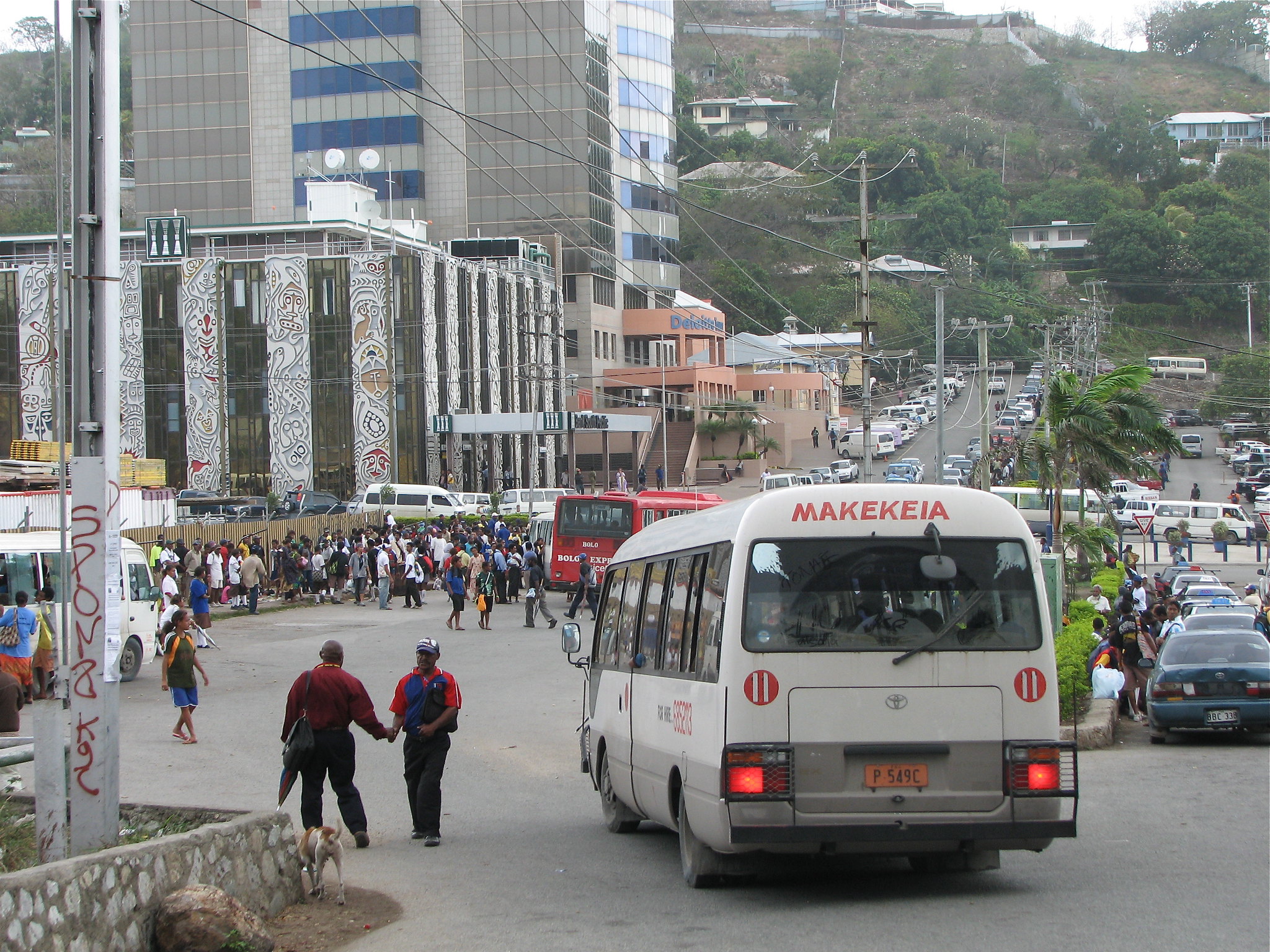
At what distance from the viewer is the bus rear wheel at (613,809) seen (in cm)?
1044

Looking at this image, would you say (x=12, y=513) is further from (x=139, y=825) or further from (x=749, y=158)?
(x=749, y=158)

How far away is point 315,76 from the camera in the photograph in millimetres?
85562

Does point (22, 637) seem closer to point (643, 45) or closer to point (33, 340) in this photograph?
point (33, 340)

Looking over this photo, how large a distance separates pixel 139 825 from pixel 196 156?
87596 millimetres

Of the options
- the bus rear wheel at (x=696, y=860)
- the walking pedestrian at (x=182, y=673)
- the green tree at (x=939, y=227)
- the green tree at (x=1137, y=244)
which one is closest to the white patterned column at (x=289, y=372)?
the walking pedestrian at (x=182, y=673)

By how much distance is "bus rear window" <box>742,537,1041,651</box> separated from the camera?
300 inches

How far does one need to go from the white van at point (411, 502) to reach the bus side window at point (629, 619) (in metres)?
40.4

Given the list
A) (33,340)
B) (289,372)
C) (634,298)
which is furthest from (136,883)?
(634,298)

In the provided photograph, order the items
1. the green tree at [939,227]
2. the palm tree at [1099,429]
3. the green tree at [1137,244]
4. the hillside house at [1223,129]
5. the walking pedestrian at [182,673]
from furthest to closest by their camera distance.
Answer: the hillside house at [1223,129], the green tree at [939,227], the green tree at [1137,244], the palm tree at [1099,429], the walking pedestrian at [182,673]

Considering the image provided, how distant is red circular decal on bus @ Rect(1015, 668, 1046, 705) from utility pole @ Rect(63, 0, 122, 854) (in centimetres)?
505

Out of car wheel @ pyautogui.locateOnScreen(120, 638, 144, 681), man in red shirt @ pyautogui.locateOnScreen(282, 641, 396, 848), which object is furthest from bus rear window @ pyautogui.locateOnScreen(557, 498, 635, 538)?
man in red shirt @ pyautogui.locateOnScreen(282, 641, 396, 848)

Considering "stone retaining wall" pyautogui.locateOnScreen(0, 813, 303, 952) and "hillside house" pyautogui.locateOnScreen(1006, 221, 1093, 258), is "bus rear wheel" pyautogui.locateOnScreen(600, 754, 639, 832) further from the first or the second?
"hillside house" pyautogui.locateOnScreen(1006, 221, 1093, 258)

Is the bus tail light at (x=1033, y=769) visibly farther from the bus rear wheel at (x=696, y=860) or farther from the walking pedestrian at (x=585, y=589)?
the walking pedestrian at (x=585, y=589)

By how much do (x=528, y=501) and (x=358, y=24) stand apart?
130 feet
